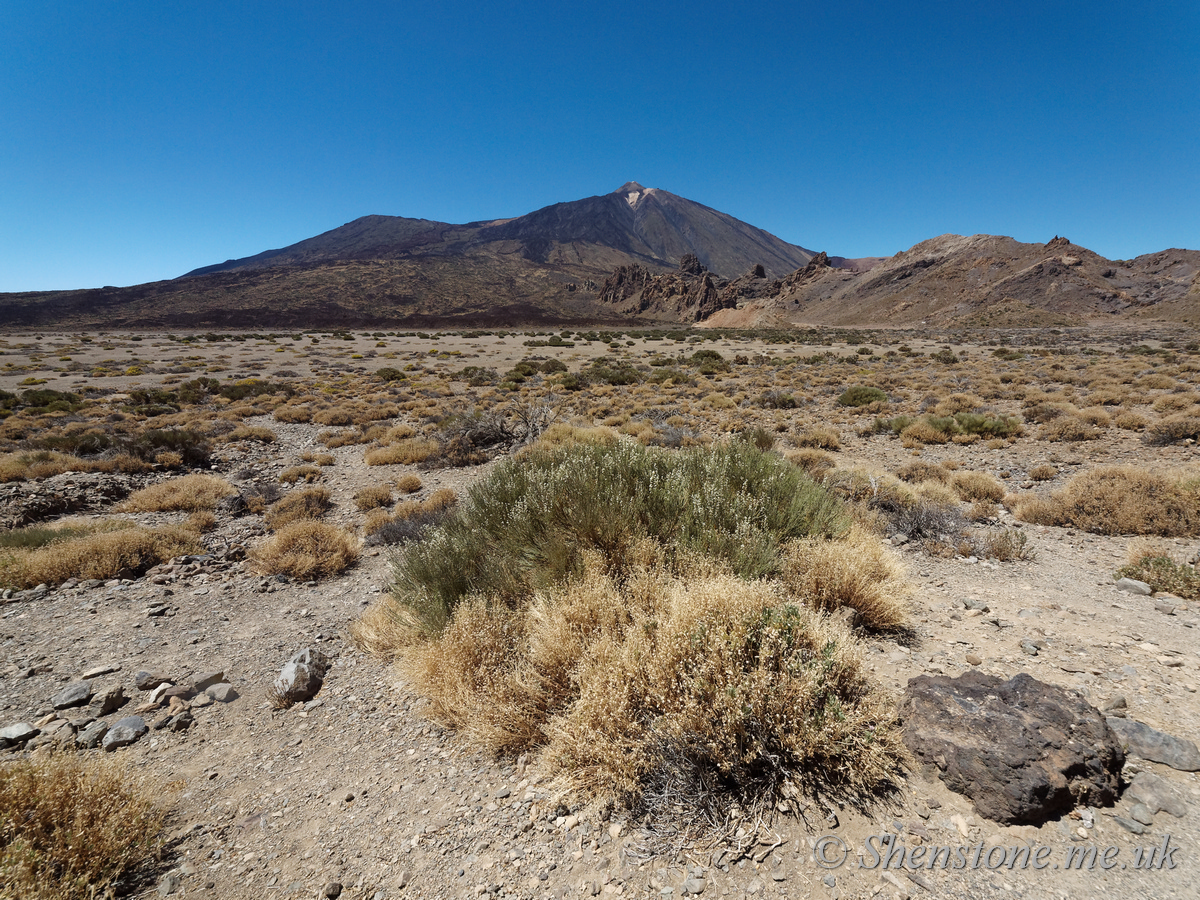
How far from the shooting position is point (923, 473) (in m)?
7.45

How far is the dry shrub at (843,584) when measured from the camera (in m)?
3.32

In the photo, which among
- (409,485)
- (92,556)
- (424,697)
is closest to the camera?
(424,697)

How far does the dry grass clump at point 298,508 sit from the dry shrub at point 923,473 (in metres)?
9.60

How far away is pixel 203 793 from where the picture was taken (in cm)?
263

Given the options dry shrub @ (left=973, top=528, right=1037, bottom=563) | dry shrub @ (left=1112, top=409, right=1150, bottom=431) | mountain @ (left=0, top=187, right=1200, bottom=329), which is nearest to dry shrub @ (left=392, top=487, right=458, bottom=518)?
dry shrub @ (left=973, top=528, right=1037, bottom=563)

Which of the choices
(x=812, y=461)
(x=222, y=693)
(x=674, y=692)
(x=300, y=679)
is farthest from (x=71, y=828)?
(x=812, y=461)

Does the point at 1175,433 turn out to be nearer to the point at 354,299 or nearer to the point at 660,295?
the point at 660,295

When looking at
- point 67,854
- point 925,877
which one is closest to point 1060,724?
point 925,877

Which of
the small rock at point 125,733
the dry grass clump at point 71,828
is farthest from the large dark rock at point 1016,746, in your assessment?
the small rock at point 125,733

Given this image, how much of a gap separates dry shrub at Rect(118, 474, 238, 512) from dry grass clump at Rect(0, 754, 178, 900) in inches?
252

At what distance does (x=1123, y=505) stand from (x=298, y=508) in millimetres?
→ 10875

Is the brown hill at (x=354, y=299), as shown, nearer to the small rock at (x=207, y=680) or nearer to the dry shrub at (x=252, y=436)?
the dry shrub at (x=252, y=436)

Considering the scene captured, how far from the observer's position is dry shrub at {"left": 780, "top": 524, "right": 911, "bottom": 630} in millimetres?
3320

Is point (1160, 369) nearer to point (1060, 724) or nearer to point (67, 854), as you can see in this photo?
point (1060, 724)
